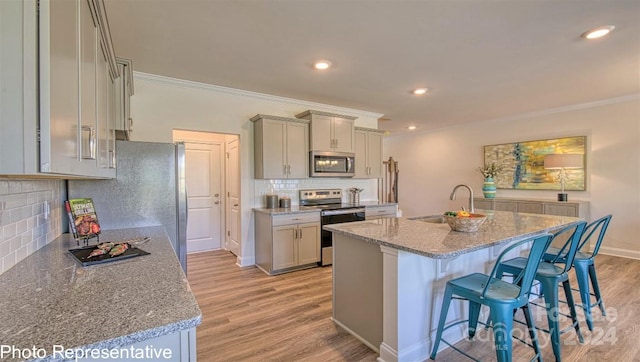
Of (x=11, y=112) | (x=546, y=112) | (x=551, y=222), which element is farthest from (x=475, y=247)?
(x=546, y=112)

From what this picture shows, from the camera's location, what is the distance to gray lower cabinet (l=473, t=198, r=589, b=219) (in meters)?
4.55

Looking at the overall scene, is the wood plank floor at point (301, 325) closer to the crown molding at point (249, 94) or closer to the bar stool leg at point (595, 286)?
the bar stool leg at point (595, 286)

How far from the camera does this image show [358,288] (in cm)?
224

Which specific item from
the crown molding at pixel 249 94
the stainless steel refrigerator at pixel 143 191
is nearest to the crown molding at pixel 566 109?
the crown molding at pixel 249 94

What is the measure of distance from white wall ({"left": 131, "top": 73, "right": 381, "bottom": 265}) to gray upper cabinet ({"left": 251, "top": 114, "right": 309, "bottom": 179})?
18cm

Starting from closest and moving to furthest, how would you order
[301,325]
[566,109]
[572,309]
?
[572,309] → [301,325] → [566,109]

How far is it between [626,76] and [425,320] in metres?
3.91

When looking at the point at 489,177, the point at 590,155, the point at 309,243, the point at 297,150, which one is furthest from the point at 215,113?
the point at 590,155

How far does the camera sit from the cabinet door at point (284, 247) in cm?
373

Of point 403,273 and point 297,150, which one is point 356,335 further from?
point 297,150

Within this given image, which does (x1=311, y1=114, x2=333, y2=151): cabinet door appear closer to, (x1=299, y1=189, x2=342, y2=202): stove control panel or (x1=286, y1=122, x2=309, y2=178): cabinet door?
(x1=286, y1=122, x2=309, y2=178): cabinet door

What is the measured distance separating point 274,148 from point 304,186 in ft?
2.85

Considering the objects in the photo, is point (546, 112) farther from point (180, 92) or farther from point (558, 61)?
point (180, 92)

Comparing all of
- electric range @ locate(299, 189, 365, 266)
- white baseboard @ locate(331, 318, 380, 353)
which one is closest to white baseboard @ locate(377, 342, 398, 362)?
white baseboard @ locate(331, 318, 380, 353)
